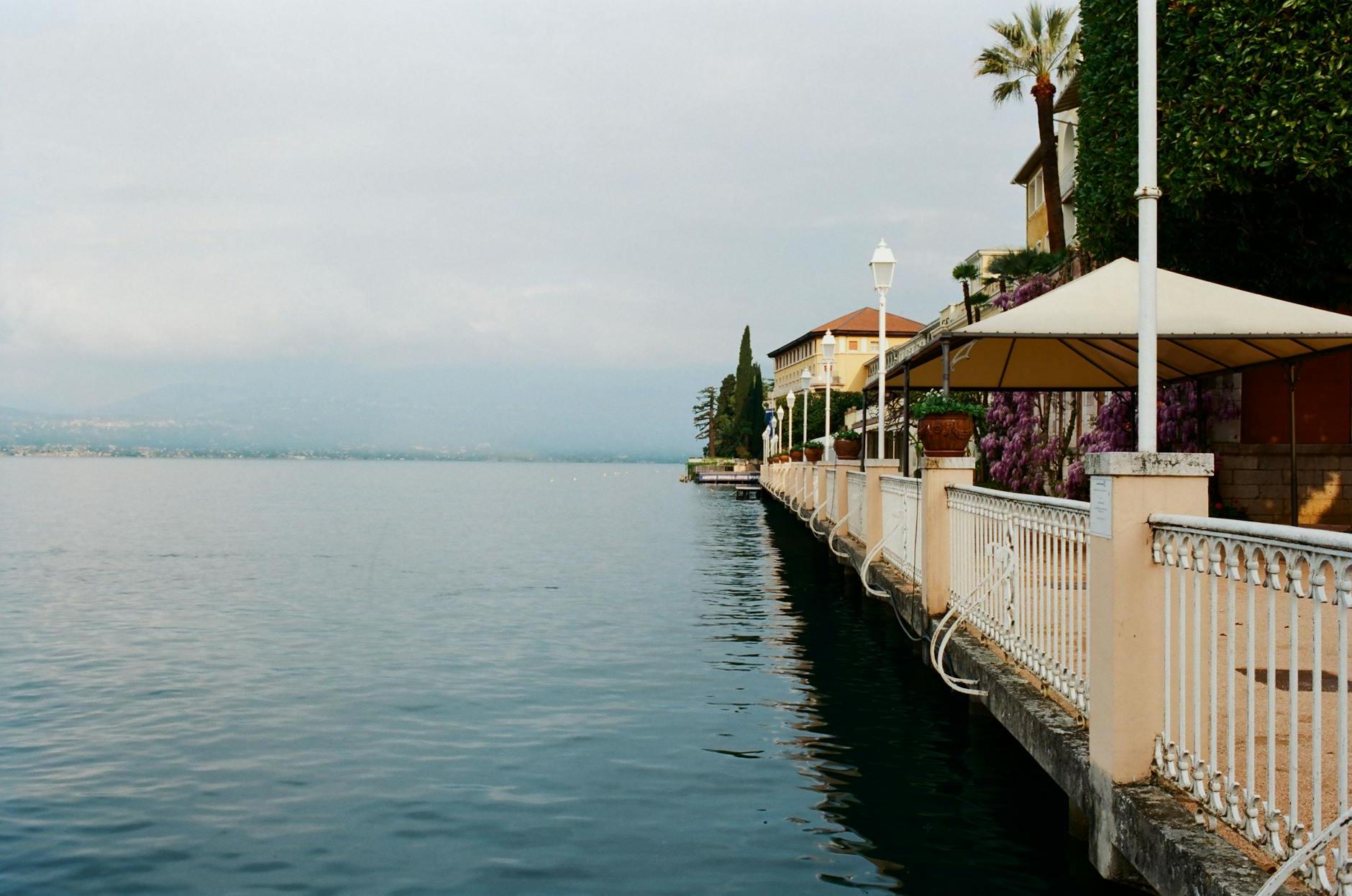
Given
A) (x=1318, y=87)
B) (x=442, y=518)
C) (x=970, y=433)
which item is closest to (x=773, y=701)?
(x=970, y=433)

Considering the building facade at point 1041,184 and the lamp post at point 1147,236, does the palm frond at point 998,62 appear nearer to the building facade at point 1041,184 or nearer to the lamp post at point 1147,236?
the building facade at point 1041,184

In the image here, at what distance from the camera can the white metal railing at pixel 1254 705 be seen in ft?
11.5

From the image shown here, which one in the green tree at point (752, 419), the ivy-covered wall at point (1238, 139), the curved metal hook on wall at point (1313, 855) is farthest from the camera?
the green tree at point (752, 419)

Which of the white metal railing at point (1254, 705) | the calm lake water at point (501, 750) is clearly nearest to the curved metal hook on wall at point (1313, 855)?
the white metal railing at point (1254, 705)

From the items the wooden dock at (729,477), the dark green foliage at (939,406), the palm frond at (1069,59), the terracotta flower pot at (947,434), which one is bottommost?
the wooden dock at (729,477)

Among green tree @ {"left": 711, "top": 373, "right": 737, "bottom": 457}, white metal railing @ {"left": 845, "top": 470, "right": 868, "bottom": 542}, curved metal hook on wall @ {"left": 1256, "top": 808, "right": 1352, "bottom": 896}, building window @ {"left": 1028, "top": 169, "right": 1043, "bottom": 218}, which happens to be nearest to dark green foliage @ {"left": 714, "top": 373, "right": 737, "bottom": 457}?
green tree @ {"left": 711, "top": 373, "right": 737, "bottom": 457}

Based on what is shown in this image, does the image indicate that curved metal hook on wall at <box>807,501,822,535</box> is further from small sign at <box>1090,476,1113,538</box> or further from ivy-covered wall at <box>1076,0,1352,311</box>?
small sign at <box>1090,476,1113,538</box>

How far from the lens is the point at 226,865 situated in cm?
625

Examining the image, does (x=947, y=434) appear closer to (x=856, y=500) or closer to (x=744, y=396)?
(x=856, y=500)

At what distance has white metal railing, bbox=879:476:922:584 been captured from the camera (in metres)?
11.9

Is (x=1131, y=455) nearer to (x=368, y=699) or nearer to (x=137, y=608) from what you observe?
(x=368, y=699)

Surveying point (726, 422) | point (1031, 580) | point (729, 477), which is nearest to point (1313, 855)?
point (1031, 580)

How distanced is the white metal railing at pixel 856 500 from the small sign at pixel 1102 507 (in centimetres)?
1255

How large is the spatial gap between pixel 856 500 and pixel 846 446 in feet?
20.2
